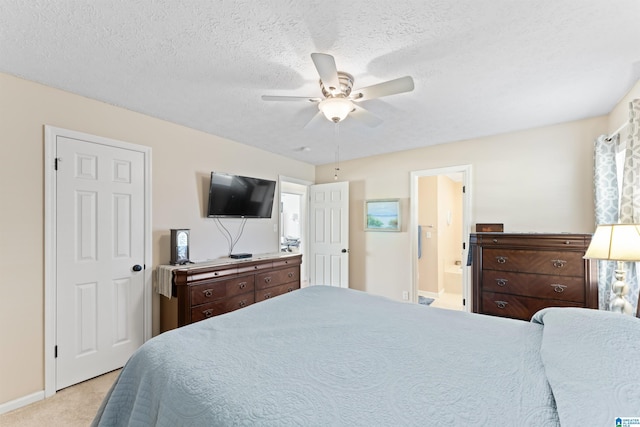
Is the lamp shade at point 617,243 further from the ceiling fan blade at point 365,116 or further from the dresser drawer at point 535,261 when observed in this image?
the ceiling fan blade at point 365,116

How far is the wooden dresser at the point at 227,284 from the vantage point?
2.72 metres

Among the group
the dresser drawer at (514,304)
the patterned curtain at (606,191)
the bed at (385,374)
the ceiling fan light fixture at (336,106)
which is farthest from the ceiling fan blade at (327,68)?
the patterned curtain at (606,191)

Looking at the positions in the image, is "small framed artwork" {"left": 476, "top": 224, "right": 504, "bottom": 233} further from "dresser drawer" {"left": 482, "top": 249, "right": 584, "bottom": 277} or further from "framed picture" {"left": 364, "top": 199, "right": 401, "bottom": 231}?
"framed picture" {"left": 364, "top": 199, "right": 401, "bottom": 231}

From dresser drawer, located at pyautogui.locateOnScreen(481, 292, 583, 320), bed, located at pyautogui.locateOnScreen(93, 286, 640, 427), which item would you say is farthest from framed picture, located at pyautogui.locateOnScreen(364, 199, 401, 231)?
bed, located at pyautogui.locateOnScreen(93, 286, 640, 427)

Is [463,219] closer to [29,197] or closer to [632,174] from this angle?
[632,174]

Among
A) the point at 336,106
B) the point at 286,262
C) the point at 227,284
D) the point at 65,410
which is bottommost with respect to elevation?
the point at 65,410

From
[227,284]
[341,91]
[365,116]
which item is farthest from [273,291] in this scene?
[341,91]

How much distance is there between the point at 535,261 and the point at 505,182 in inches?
46.8

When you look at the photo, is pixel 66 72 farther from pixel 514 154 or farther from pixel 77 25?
pixel 514 154

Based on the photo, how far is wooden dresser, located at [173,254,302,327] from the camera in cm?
272

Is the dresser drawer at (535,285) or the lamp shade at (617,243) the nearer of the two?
the lamp shade at (617,243)

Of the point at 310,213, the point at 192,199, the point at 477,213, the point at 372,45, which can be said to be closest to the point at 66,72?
the point at 192,199

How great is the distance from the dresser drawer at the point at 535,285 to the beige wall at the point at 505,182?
872mm

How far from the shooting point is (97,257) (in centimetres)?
254
